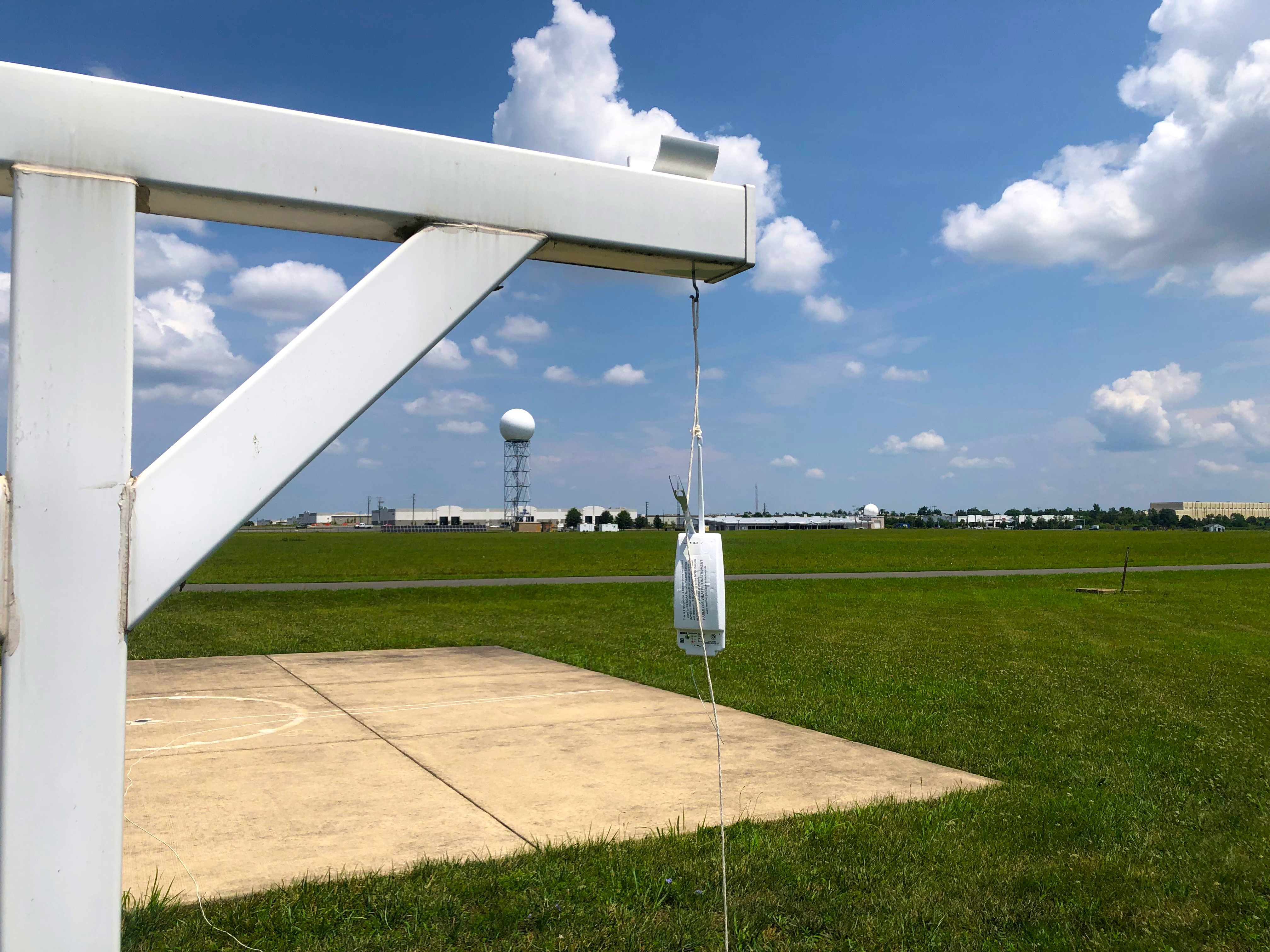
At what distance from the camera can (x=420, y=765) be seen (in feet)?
18.9

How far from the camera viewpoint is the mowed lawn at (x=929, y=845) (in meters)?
3.47

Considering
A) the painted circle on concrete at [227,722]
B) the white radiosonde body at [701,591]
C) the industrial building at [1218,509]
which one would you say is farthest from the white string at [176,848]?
the industrial building at [1218,509]

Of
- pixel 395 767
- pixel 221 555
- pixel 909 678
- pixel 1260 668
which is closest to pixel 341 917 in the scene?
pixel 395 767

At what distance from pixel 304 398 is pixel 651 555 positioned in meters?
36.6

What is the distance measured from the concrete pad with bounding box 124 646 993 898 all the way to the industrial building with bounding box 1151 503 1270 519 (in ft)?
641

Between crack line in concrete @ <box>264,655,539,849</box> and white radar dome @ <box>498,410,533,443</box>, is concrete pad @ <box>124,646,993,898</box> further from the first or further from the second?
white radar dome @ <box>498,410,533,443</box>

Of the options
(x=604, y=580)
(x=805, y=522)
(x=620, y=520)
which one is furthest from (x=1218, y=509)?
(x=604, y=580)

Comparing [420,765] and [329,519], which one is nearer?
[420,765]

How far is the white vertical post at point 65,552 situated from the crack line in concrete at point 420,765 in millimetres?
2918

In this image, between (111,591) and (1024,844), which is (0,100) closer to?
(111,591)

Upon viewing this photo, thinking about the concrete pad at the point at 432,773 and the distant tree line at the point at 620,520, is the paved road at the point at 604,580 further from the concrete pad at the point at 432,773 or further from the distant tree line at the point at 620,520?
the distant tree line at the point at 620,520

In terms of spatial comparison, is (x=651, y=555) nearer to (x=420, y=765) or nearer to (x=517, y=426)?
(x=420, y=765)

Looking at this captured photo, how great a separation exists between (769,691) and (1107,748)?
2776 mm

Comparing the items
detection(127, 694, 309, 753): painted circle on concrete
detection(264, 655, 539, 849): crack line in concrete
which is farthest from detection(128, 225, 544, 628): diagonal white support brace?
detection(127, 694, 309, 753): painted circle on concrete
